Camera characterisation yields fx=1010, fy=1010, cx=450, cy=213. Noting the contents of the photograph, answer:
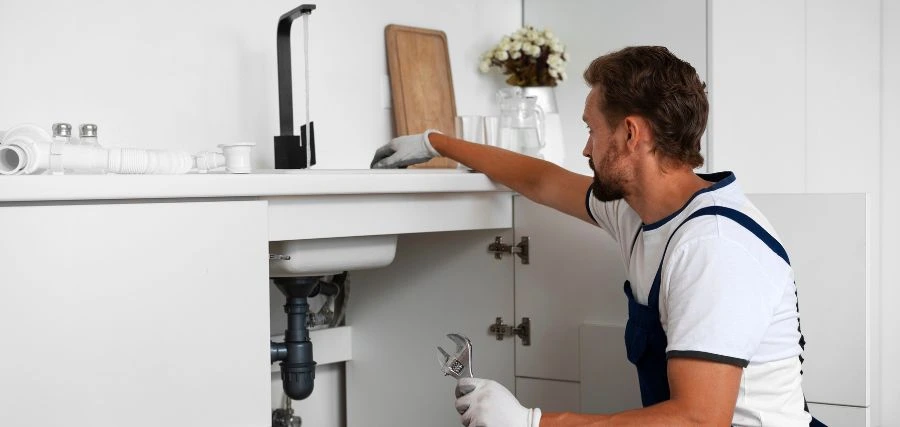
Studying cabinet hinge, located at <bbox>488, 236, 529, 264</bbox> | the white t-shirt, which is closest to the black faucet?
cabinet hinge, located at <bbox>488, 236, 529, 264</bbox>

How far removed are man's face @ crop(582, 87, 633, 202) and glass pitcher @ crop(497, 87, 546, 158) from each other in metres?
0.62

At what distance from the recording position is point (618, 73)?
1438 mm

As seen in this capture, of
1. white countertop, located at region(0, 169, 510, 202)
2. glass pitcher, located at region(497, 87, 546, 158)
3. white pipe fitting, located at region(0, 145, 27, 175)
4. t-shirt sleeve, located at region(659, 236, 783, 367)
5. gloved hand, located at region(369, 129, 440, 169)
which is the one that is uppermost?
glass pitcher, located at region(497, 87, 546, 158)

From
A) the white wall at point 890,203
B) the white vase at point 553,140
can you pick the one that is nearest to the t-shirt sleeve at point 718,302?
the white vase at point 553,140

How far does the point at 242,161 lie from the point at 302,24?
0.81 meters

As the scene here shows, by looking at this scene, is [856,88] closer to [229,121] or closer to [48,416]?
[229,121]

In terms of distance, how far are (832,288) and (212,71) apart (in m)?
1.22

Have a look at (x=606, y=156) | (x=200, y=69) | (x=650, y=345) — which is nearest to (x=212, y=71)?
(x=200, y=69)

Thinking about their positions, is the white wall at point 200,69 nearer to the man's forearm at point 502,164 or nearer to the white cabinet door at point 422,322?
the white cabinet door at point 422,322

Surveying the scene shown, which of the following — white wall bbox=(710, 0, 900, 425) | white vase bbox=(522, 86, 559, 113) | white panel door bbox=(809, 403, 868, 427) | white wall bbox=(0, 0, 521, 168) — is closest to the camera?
white panel door bbox=(809, 403, 868, 427)

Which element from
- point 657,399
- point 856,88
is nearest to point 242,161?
point 657,399

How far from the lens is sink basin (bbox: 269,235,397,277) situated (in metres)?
1.68

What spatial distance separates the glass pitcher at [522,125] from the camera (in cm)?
211

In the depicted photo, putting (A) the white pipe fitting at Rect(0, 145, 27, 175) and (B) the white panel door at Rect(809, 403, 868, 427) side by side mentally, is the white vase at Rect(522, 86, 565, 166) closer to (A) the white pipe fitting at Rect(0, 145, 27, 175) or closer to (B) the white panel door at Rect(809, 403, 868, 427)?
(B) the white panel door at Rect(809, 403, 868, 427)
